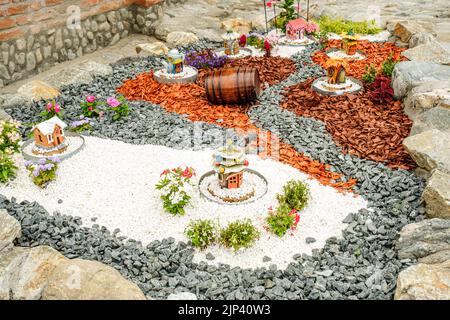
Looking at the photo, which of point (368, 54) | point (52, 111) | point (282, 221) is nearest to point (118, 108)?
point (52, 111)

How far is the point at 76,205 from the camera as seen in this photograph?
4.94 m

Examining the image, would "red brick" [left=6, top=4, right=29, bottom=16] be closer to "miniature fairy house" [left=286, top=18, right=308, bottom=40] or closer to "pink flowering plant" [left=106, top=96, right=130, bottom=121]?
"pink flowering plant" [left=106, top=96, right=130, bottom=121]

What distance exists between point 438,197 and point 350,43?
17.8ft

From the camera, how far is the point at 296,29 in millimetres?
10070

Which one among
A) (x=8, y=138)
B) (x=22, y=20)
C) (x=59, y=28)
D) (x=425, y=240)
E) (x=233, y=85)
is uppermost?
(x=22, y=20)

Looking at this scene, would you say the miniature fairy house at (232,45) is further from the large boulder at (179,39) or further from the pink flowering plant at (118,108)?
the pink flowering plant at (118,108)

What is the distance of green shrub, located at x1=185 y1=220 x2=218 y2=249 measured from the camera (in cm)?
427

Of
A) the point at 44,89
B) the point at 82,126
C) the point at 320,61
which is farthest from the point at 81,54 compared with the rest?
the point at 320,61

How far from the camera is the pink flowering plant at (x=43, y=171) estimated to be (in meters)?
5.05

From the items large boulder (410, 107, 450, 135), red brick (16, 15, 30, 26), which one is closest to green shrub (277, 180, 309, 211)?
large boulder (410, 107, 450, 135)

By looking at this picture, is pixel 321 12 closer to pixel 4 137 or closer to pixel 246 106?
pixel 246 106

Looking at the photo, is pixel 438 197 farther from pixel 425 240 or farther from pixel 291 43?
pixel 291 43

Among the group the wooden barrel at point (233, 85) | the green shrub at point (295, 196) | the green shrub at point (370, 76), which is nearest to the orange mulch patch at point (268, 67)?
the wooden barrel at point (233, 85)

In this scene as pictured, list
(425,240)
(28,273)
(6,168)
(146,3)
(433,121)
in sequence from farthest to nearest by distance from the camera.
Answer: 1. (146,3)
2. (433,121)
3. (6,168)
4. (425,240)
5. (28,273)
